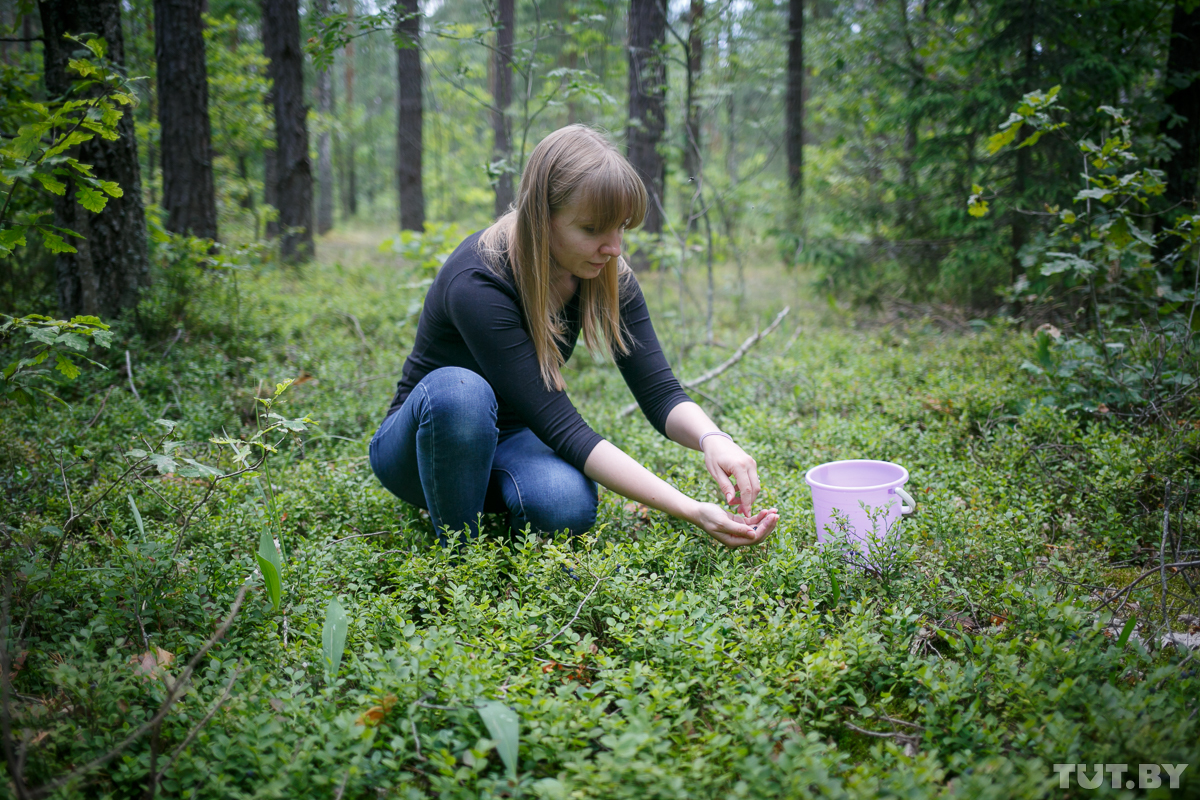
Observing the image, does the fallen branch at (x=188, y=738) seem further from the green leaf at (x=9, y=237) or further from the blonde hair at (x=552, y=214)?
the green leaf at (x=9, y=237)

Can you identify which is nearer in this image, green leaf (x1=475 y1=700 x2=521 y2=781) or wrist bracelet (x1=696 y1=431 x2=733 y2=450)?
green leaf (x1=475 y1=700 x2=521 y2=781)

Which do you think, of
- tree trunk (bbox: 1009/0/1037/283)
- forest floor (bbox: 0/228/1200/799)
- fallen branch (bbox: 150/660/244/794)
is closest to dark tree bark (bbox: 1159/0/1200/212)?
tree trunk (bbox: 1009/0/1037/283)

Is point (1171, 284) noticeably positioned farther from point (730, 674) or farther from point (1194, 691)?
point (730, 674)

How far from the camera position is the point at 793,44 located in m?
10.6

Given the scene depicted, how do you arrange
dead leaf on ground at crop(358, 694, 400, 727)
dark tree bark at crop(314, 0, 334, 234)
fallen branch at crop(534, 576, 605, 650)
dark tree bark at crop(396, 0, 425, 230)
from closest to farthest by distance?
dead leaf on ground at crop(358, 694, 400, 727) → fallen branch at crop(534, 576, 605, 650) → dark tree bark at crop(396, 0, 425, 230) → dark tree bark at crop(314, 0, 334, 234)

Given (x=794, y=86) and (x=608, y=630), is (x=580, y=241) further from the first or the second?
(x=794, y=86)

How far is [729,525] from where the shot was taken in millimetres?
1896

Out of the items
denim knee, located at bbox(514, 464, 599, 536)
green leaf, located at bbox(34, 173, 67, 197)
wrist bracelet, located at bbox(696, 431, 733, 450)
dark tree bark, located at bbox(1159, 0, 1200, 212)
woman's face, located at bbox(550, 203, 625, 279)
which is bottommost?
denim knee, located at bbox(514, 464, 599, 536)

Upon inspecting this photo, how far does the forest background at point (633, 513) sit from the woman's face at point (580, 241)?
85 cm

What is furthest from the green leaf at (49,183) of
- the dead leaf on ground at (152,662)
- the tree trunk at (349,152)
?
the tree trunk at (349,152)

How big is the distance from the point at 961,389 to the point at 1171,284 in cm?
172

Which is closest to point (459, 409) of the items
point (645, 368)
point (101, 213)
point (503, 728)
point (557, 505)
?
point (557, 505)

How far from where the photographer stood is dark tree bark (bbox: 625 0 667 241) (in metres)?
5.23
